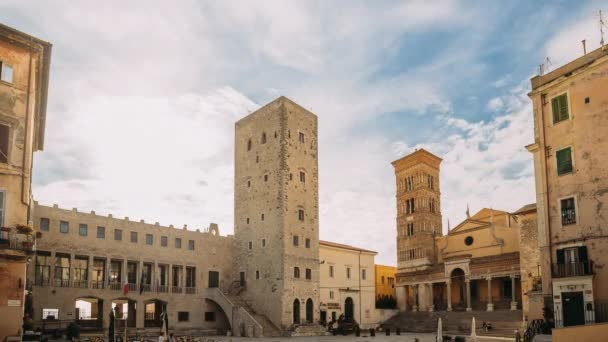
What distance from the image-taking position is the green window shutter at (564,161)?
23.9 meters

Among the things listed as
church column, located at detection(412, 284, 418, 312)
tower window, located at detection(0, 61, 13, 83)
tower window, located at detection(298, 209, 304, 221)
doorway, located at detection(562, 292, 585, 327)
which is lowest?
church column, located at detection(412, 284, 418, 312)

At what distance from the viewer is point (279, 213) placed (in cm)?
4366

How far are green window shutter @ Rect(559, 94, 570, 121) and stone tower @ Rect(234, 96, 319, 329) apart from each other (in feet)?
78.3

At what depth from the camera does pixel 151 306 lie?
1914 inches

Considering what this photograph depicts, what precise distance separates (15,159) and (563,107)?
22.9 metres

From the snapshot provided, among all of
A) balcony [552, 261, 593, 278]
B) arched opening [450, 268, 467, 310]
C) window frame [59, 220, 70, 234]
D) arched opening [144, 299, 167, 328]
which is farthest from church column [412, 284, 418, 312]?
window frame [59, 220, 70, 234]

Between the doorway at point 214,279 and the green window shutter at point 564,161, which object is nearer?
the green window shutter at point 564,161

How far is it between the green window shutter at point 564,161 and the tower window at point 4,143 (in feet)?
74.3

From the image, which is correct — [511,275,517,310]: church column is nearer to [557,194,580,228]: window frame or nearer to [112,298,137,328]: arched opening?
[557,194,580,228]: window frame

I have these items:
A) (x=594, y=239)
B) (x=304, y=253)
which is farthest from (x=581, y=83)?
(x=304, y=253)

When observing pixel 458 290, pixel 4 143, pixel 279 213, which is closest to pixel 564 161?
pixel 4 143

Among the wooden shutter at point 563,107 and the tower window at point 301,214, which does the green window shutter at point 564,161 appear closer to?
the wooden shutter at point 563,107

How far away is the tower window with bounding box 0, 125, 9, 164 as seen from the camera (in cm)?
1883

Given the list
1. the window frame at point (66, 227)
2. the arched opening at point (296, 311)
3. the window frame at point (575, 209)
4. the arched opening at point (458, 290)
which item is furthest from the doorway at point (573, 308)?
the arched opening at point (458, 290)
